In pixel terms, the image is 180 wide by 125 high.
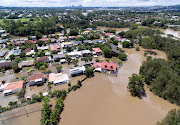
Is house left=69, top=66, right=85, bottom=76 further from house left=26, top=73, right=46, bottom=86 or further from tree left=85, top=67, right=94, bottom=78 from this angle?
house left=26, top=73, right=46, bottom=86

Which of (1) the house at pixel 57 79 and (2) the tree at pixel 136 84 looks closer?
(2) the tree at pixel 136 84

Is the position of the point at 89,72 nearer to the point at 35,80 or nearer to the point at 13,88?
the point at 35,80

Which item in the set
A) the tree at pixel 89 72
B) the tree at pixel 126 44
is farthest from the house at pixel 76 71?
the tree at pixel 126 44

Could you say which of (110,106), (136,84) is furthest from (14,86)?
(136,84)

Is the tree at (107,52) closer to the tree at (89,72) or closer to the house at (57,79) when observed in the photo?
the tree at (89,72)

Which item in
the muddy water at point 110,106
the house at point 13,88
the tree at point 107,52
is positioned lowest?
the muddy water at point 110,106

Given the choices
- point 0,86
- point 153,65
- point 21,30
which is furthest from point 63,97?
point 21,30

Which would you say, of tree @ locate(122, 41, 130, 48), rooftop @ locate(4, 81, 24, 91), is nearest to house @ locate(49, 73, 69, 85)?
rooftop @ locate(4, 81, 24, 91)
